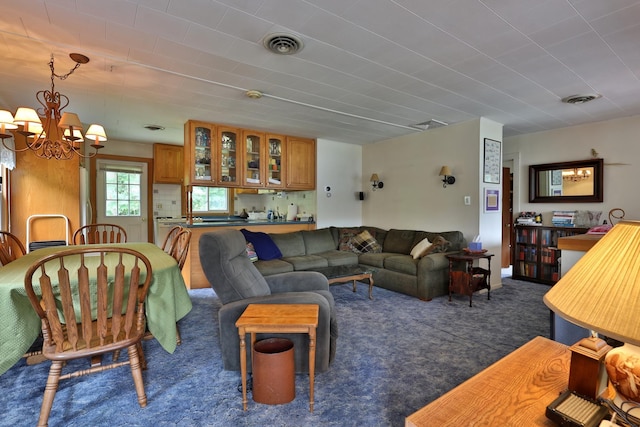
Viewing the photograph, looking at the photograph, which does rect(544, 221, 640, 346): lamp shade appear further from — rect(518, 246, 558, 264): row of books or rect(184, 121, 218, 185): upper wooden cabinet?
rect(518, 246, 558, 264): row of books

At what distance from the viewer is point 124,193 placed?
19.8 ft

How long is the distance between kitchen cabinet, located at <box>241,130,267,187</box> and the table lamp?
15.2 ft

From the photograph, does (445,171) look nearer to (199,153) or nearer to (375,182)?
(375,182)

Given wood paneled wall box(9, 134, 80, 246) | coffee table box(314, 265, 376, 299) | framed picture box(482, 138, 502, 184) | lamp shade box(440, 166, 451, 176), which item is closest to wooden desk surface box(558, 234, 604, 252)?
coffee table box(314, 265, 376, 299)

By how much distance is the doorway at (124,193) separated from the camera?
5.76 metres

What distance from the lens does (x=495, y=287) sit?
177 inches

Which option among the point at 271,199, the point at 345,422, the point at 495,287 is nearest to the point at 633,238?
the point at 345,422

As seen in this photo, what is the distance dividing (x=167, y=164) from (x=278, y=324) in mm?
5513

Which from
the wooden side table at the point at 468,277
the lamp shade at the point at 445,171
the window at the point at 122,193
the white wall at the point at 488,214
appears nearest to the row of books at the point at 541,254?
the white wall at the point at 488,214

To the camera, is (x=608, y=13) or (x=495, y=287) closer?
(x=608, y=13)

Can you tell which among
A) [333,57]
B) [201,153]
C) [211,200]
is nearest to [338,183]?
[201,153]

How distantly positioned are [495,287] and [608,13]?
346cm

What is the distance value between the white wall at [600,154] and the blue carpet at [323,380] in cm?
226

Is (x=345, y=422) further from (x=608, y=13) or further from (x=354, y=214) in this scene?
(x=354, y=214)
